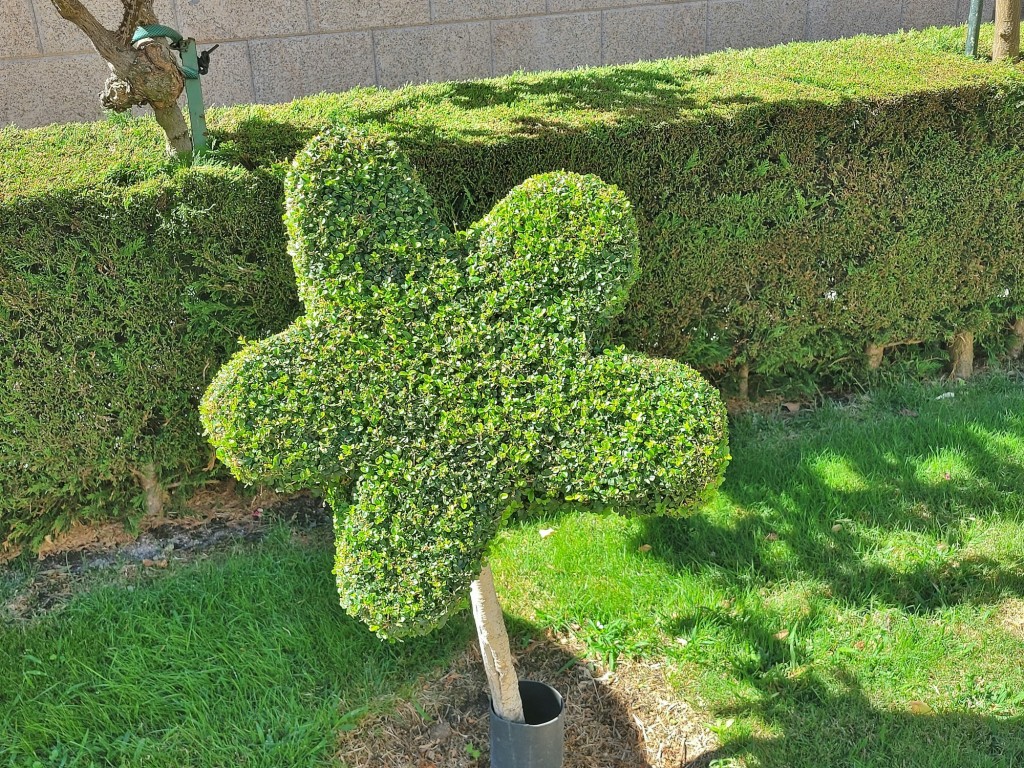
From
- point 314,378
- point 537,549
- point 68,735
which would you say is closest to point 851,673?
point 537,549

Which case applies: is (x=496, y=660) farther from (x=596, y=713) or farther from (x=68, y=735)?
(x=68, y=735)

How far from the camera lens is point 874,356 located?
5668 mm

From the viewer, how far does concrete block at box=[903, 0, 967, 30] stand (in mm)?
8883

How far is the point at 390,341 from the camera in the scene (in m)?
3.01

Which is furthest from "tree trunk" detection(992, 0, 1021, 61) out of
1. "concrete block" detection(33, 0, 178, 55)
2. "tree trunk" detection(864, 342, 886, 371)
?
"concrete block" detection(33, 0, 178, 55)

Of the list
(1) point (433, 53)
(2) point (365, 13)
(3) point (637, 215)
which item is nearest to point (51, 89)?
(2) point (365, 13)

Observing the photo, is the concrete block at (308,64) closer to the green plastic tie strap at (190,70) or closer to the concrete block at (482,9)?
the concrete block at (482,9)

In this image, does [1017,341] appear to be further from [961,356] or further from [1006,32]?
[1006,32]

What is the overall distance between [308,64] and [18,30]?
2.29 meters

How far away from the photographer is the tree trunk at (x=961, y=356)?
5820mm

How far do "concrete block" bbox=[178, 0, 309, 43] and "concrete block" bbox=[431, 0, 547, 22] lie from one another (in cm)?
117

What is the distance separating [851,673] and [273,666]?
2437 mm

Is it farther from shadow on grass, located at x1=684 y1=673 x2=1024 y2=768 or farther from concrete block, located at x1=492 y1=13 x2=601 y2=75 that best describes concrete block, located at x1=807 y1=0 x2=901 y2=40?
shadow on grass, located at x1=684 y1=673 x2=1024 y2=768

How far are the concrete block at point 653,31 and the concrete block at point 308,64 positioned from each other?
7.35 ft
